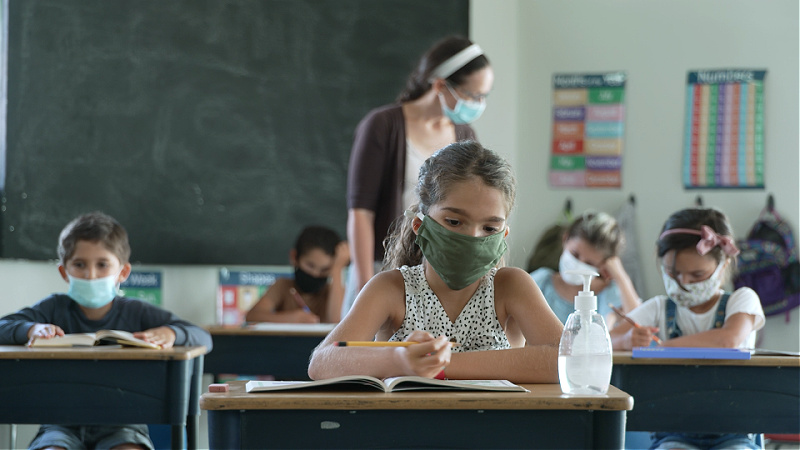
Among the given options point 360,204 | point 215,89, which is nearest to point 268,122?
point 215,89

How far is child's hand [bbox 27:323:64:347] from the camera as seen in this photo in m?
2.72

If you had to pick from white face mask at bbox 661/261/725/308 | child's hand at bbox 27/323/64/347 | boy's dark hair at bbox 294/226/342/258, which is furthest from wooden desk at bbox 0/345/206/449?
boy's dark hair at bbox 294/226/342/258

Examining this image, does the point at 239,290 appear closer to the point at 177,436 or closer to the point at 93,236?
the point at 93,236

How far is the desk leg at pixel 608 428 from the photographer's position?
4.41ft

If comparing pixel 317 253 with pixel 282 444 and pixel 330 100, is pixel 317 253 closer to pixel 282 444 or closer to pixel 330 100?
pixel 330 100

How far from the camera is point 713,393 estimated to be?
2.33 m

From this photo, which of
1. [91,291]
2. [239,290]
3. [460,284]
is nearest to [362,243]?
[91,291]

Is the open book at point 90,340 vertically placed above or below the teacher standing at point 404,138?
below

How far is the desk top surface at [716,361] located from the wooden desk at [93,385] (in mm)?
1199

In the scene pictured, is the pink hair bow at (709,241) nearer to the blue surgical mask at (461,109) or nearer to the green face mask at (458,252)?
the blue surgical mask at (461,109)

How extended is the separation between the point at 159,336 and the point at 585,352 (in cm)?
176

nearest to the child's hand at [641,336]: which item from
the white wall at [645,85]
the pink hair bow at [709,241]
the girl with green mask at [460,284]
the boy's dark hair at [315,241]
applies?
the pink hair bow at [709,241]

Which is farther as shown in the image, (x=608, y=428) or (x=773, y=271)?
(x=773, y=271)

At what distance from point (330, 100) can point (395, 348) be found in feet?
10.8
